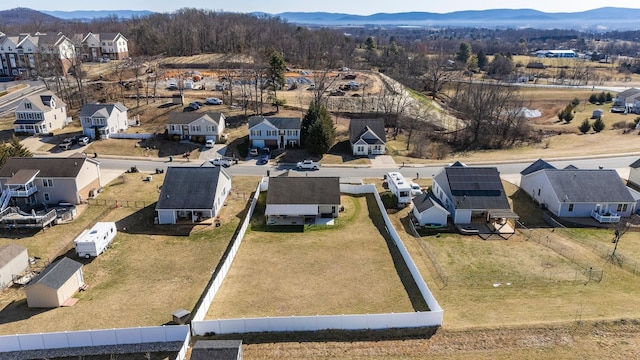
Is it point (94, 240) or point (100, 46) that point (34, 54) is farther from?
point (94, 240)

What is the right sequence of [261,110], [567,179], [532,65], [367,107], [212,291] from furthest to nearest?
[532,65] → [367,107] → [261,110] → [567,179] → [212,291]

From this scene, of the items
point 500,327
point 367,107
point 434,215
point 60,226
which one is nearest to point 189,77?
point 367,107

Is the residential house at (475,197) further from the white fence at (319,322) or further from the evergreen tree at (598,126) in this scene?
the evergreen tree at (598,126)

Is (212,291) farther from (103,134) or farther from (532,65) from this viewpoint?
(532,65)

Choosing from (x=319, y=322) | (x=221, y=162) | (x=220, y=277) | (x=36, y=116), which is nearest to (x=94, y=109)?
(x=36, y=116)

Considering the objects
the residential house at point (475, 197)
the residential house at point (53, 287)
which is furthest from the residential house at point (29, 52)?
the residential house at point (475, 197)
